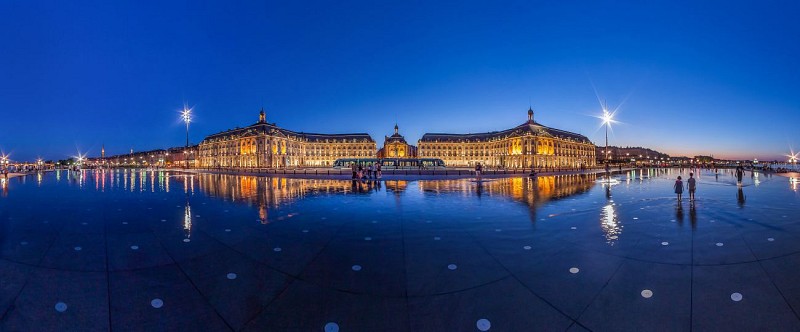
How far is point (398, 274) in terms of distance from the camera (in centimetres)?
547

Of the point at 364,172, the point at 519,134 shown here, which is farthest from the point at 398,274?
the point at 519,134

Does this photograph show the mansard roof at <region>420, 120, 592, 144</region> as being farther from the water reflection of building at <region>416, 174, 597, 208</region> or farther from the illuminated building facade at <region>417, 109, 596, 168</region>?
the water reflection of building at <region>416, 174, 597, 208</region>

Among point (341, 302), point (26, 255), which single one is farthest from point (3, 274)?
point (341, 302)

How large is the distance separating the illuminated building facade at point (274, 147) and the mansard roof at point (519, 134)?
3010 centimetres

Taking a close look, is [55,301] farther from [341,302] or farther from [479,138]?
[479,138]

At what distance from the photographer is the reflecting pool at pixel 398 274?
4109mm

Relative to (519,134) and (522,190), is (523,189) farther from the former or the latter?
→ (519,134)

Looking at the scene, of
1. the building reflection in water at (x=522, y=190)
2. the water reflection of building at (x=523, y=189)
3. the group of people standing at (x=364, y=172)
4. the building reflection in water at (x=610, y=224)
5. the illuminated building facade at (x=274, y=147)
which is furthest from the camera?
the illuminated building facade at (x=274, y=147)

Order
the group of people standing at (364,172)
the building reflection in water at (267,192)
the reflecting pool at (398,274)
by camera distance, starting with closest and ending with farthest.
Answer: the reflecting pool at (398,274)
the building reflection in water at (267,192)
the group of people standing at (364,172)

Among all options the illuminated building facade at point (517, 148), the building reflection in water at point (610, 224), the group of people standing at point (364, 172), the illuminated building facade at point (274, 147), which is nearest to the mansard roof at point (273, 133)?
the illuminated building facade at point (274, 147)

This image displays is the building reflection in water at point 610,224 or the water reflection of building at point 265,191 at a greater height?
the water reflection of building at point 265,191

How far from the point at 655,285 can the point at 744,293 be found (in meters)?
1.10

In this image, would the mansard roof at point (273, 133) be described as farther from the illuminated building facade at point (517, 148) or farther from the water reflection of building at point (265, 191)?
the water reflection of building at point (265, 191)

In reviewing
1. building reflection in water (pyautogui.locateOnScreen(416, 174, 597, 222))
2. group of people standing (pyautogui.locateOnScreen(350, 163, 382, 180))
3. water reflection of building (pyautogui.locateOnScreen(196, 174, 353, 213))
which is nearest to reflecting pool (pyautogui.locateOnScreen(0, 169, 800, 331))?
building reflection in water (pyautogui.locateOnScreen(416, 174, 597, 222))
